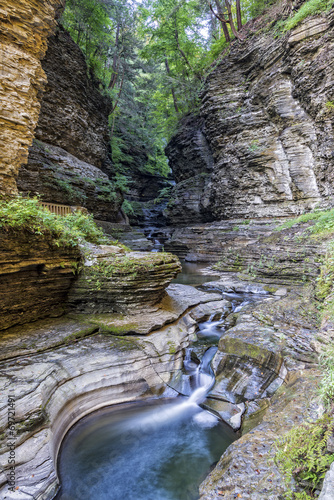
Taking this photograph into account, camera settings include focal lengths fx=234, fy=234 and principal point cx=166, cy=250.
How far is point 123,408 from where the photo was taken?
3.87 meters

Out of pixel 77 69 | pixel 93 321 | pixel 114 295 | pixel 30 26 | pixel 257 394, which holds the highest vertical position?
pixel 77 69

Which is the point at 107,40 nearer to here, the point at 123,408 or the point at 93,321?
the point at 93,321

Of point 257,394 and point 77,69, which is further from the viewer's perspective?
point 77,69

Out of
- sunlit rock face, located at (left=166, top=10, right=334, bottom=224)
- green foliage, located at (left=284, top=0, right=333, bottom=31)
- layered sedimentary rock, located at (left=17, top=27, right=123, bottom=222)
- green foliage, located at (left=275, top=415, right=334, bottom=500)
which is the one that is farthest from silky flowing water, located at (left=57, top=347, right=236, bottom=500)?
green foliage, located at (left=284, top=0, right=333, bottom=31)

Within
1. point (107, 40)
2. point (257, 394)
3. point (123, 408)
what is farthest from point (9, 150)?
point (107, 40)

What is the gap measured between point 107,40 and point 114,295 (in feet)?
70.5

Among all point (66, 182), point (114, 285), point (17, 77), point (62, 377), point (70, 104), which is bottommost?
point (62, 377)

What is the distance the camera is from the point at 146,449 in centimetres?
334

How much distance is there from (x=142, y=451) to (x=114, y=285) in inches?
122

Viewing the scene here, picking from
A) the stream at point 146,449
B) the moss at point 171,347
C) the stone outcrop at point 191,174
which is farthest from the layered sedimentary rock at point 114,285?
the stone outcrop at point 191,174

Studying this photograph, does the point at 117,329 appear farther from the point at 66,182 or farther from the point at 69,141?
the point at 69,141

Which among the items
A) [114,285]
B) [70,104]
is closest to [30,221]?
[114,285]

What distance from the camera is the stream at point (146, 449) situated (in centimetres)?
277

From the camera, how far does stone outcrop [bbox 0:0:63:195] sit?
5418 millimetres
